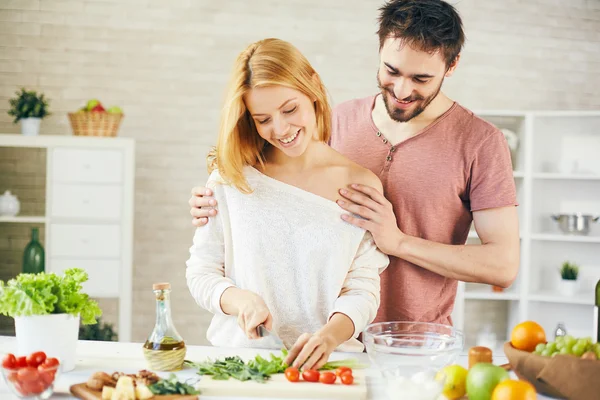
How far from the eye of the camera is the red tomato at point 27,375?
4.60 ft

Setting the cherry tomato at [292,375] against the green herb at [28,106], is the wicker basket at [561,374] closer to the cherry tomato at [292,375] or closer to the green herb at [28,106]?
the cherry tomato at [292,375]

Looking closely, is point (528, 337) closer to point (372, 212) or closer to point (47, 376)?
point (372, 212)

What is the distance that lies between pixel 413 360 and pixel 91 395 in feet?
2.21

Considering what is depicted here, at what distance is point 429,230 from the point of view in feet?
7.54

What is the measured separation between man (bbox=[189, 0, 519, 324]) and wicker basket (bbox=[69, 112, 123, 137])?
2687 mm

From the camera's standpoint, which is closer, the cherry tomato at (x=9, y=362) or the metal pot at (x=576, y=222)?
the cherry tomato at (x=9, y=362)

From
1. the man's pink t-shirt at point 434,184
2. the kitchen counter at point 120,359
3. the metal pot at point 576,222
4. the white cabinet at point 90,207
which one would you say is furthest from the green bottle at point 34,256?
the metal pot at point 576,222

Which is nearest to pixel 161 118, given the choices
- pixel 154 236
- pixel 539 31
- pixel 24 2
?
pixel 154 236

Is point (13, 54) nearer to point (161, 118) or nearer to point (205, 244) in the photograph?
point (161, 118)

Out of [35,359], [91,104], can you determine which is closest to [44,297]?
[35,359]

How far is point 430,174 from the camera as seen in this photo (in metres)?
2.28

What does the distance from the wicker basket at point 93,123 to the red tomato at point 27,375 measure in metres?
3.41

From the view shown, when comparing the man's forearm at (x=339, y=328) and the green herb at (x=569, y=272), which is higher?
the man's forearm at (x=339, y=328)

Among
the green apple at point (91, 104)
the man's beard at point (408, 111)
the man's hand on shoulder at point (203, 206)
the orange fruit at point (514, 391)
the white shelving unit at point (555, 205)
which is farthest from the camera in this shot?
the white shelving unit at point (555, 205)
